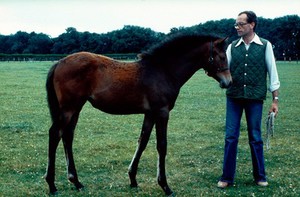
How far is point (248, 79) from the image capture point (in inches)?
290

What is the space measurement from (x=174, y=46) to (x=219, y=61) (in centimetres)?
85

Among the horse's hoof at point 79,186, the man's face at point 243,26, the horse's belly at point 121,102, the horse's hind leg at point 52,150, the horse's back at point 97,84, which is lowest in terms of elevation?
the horse's hoof at point 79,186

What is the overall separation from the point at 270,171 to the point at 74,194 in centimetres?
418

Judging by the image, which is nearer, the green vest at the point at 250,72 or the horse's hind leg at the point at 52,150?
the horse's hind leg at the point at 52,150

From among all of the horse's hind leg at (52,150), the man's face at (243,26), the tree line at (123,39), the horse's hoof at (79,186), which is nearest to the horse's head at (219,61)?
the man's face at (243,26)

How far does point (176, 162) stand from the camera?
9.56m

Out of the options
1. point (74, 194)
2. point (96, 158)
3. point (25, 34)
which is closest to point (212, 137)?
point (96, 158)

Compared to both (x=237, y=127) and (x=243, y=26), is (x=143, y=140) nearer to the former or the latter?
(x=237, y=127)

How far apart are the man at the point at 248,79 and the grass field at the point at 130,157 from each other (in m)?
0.91

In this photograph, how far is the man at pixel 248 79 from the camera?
7324 mm

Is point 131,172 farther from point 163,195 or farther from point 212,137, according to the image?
point 212,137

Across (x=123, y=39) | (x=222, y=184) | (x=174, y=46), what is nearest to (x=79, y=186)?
(x=222, y=184)

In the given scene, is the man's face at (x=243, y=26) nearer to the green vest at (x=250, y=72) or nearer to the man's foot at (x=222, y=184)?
the green vest at (x=250, y=72)

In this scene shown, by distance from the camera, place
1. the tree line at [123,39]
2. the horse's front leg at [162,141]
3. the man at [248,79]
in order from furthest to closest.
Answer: the tree line at [123,39] < the man at [248,79] < the horse's front leg at [162,141]
